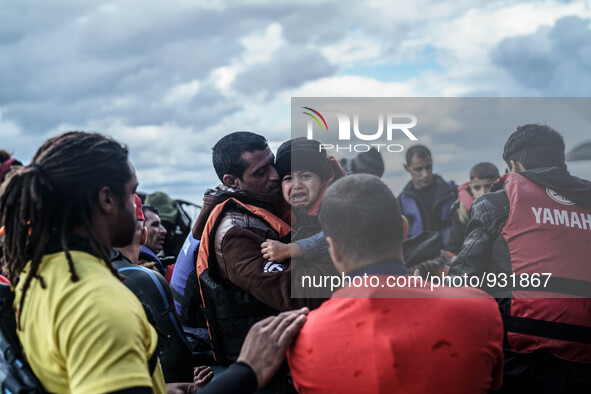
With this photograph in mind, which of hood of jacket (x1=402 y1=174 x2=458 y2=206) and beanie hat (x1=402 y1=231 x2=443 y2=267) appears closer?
beanie hat (x1=402 y1=231 x2=443 y2=267)

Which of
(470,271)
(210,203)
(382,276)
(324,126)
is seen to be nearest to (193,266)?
(210,203)

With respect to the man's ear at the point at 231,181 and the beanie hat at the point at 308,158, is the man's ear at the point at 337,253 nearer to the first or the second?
the beanie hat at the point at 308,158

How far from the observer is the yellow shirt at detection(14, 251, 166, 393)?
53.3 inches

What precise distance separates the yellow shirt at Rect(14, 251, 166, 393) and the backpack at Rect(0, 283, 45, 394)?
3cm

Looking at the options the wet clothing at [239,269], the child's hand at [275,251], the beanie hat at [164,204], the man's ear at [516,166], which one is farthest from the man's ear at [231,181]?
the beanie hat at [164,204]

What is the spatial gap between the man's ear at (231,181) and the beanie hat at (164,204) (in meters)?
4.86

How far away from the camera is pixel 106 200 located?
1.68 m

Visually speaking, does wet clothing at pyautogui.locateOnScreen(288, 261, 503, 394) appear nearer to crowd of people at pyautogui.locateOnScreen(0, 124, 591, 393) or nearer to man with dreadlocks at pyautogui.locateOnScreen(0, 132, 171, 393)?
crowd of people at pyautogui.locateOnScreen(0, 124, 591, 393)

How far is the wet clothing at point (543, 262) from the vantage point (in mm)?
2840

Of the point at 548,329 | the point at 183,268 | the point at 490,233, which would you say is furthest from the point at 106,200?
the point at 548,329

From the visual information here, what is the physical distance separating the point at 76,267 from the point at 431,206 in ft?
16.4

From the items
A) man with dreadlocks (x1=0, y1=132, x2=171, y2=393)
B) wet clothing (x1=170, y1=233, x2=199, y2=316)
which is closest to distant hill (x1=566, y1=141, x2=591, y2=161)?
wet clothing (x1=170, y1=233, x2=199, y2=316)

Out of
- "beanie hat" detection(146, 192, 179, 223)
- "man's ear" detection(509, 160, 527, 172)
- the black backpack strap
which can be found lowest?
the black backpack strap

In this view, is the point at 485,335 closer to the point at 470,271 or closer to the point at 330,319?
the point at 330,319
